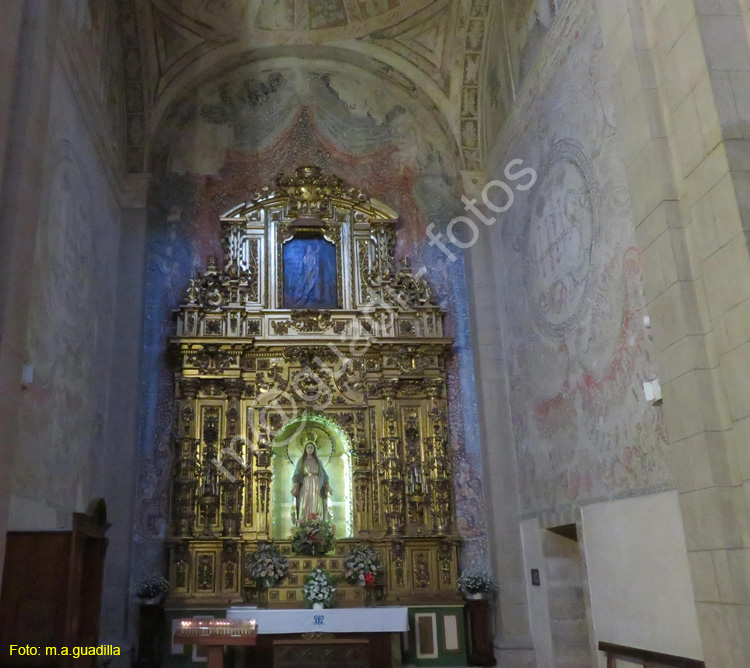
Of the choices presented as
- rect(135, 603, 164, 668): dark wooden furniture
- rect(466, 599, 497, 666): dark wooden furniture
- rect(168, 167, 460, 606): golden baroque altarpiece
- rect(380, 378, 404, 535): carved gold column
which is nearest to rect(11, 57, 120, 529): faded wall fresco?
rect(168, 167, 460, 606): golden baroque altarpiece

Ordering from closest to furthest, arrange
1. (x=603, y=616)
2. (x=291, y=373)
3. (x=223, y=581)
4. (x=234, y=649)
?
(x=603, y=616) → (x=234, y=649) → (x=223, y=581) → (x=291, y=373)

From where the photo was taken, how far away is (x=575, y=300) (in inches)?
385

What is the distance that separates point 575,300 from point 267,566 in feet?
20.6

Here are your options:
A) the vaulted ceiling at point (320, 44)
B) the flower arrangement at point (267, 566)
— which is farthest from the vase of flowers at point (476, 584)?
the vaulted ceiling at point (320, 44)

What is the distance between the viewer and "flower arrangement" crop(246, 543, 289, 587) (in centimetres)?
1190

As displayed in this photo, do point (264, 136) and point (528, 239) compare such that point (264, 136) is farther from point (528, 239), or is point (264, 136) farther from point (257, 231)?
point (528, 239)

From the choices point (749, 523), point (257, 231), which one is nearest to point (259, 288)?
point (257, 231)

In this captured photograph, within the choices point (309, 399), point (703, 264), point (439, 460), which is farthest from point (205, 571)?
point (703, 264)

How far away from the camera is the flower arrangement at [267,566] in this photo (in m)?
11.9

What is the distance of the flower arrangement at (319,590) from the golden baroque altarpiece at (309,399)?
49 centimetres

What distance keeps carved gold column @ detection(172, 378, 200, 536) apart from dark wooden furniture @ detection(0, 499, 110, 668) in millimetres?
3742

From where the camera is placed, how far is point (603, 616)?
8.78 m

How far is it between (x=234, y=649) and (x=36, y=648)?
13.9 feet

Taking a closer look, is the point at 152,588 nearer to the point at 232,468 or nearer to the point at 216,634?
the point at 232,468
